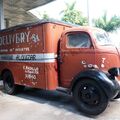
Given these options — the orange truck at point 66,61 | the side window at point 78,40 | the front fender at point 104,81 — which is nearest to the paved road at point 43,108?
the orange truck at point 66,61

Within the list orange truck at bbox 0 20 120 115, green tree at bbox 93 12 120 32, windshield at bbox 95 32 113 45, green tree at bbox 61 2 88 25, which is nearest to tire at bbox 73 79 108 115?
orange truck at bbox 0 20 120 115

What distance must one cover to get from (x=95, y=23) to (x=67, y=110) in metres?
29.7

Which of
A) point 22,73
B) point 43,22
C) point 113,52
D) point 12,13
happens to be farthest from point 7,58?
point 12,13

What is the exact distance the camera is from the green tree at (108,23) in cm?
3447

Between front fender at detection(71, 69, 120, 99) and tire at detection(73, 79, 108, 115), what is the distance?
121 mm

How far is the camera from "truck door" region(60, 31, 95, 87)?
7.09 m

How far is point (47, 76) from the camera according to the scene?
24.9 ft

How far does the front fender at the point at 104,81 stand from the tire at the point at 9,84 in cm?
306

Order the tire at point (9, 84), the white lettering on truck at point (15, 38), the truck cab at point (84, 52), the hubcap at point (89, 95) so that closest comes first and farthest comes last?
1. the hubcap at point (89, 95)
2. the truck cab at point (84, 52)
3. the white lettering on truck at point (15, 38)
4. the tire at point (9, 84)

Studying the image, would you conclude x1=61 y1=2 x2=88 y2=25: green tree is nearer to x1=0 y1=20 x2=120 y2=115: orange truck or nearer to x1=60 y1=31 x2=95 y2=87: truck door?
x1=0 y1=20 x2=120 y2=115: orange truck

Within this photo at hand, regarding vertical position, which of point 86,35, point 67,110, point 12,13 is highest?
point 12,13

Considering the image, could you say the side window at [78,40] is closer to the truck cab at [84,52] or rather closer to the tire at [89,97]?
the truck cab at [84,52]

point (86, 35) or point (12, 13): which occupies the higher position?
point (12, 13)

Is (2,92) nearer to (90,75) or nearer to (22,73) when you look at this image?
(22,73)
